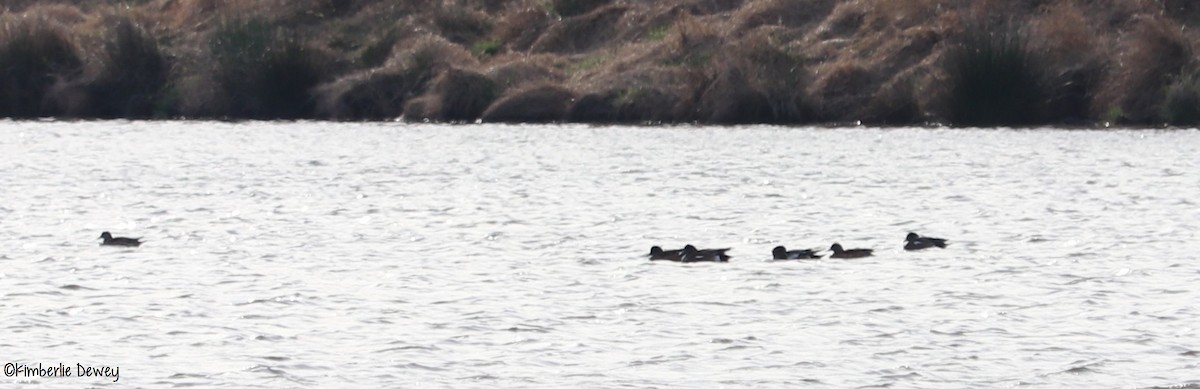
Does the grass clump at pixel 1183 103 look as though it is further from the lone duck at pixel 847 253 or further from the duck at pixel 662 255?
the duck at pixel 662 255

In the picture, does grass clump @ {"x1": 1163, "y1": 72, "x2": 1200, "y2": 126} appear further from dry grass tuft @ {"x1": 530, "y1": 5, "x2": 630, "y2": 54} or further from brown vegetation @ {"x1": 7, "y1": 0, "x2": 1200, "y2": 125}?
dry grass tuft @ {"x1": 530, "y1": 5, "x2": 630, "y2": 54}

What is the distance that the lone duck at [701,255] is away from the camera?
17.4m

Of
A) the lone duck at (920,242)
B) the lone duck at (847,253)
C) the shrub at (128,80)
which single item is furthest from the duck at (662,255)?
the shrub at (128,80)

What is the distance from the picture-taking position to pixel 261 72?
43531 millimetres

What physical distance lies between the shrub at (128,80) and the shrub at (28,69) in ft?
2.95

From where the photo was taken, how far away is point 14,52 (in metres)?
45.8

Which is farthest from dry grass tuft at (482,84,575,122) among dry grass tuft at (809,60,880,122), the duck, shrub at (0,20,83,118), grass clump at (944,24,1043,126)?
the duck

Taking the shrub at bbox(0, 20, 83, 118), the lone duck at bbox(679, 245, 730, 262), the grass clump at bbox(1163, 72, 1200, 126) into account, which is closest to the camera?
the lone duck at bbox(679, 245, 730, 262)

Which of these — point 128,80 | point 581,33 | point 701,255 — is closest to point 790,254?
point 701,255

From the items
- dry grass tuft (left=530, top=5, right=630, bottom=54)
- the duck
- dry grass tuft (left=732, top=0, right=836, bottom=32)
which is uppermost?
dry grass tuft (left=732, top=0, right=836, bottom=32)

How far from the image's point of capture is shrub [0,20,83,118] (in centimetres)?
4594

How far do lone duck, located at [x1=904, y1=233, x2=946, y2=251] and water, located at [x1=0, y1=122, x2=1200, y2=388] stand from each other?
17cm

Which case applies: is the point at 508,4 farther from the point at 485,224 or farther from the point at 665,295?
the point at 665,295

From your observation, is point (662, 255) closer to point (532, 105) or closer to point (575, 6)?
point (532, 105)
